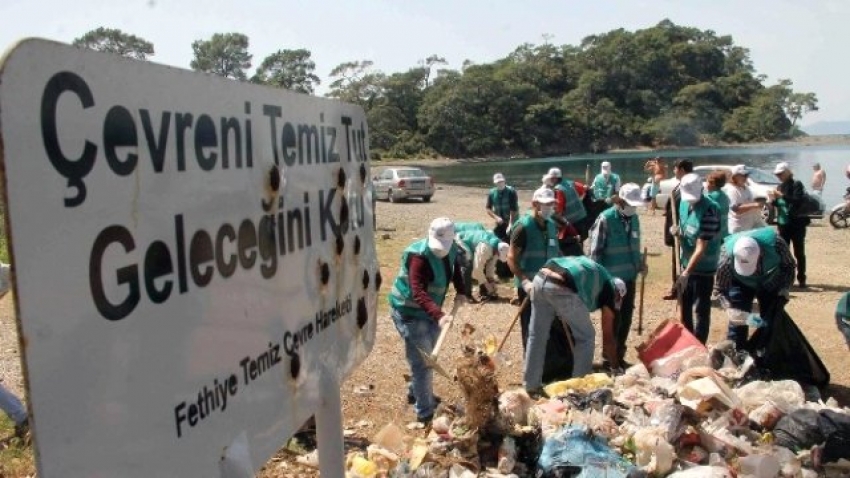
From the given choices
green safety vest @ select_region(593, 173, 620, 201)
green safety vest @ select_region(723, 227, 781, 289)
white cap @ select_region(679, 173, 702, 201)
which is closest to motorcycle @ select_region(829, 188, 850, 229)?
green safety vest @ select_region(593, 173, 620, 201)

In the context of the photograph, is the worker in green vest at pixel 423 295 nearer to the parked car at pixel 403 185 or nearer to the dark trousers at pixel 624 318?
the dark trousers at pixel 624 318

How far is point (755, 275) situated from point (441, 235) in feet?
8.22

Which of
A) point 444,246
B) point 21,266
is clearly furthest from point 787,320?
point 21,266

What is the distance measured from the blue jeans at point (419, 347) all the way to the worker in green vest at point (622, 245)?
7.17ft

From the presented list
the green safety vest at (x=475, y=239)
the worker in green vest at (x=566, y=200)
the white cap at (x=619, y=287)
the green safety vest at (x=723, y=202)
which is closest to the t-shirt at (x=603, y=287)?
the white cap at (x=619, y=287)

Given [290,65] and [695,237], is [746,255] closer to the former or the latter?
[695,237]

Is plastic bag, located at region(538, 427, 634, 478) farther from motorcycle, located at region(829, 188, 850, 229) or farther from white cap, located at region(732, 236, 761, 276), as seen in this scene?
motorcycle, located at region(829, 188, 850, 229)

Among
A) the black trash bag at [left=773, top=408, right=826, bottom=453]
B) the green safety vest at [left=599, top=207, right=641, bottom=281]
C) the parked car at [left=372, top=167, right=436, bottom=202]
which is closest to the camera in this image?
the black trash bag at [left=773, top=408, right=826, bottom=453]

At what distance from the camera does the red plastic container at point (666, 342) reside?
6.03 meters

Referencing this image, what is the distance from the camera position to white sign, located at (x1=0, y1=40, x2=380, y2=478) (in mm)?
859

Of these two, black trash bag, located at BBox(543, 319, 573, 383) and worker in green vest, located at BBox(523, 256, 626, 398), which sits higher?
worker in green vest, located at BBox(523, 256, 626, 398)

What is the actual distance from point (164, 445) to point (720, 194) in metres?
8.37

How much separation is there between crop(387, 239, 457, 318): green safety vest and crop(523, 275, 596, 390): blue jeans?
852 mm

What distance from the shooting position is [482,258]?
973cm
